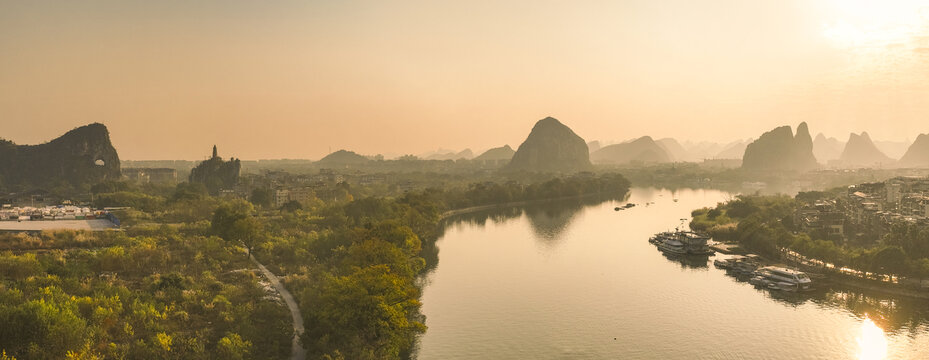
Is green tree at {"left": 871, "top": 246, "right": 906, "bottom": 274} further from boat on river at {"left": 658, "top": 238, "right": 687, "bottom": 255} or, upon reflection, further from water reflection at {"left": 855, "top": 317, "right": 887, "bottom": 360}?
boat on river at {"left": 658, "top": 238, "right": 687, "bottom": 255}

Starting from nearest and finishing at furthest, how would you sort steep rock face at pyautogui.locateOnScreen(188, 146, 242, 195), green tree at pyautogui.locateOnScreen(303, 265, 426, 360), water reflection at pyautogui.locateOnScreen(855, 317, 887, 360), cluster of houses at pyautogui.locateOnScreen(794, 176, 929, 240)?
green tree at pyautogui.locateOnScreen(303, 265, 426, 360), water reflection at pyautogui.locateOnScreen(855, 317, 887, 360), cluster of houses at pyautogui.locateOnScreen(794, 176, 929, 240), steep rock face at pyautogui.locateOnScreen(188, 146, 242, 195)

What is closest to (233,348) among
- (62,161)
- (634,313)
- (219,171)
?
(634,313)

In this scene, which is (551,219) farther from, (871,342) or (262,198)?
(871,342)

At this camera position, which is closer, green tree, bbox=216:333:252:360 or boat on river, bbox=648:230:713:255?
green tree, bbox=216:333:252:360

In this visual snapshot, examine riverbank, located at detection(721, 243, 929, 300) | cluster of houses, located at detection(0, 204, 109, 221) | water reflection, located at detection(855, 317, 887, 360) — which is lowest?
water reflection, located at detection(855, 317, 887, 360)

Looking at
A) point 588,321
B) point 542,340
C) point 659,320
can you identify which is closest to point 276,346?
point 542,340

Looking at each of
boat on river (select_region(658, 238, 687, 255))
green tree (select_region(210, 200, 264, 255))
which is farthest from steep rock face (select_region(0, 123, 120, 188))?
boat on river (select_region(658, 238, 687, 255))

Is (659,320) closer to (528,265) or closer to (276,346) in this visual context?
(528,265)
